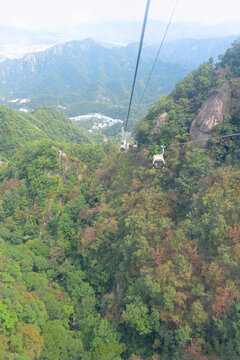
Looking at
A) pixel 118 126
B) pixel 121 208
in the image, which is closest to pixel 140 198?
pixel 121 208

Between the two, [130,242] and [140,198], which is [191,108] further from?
[130,242]

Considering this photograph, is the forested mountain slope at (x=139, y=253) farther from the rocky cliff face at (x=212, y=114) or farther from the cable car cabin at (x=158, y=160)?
the cable car cabin at (x=158, y=160)

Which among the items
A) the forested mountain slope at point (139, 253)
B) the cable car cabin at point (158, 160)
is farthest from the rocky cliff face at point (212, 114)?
the cable car cabin at point (158, 160)

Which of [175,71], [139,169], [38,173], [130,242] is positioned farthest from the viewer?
[175,71]

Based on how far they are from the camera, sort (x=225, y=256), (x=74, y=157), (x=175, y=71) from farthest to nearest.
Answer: (x=175, y=71) < (x=74, y=157) < (x=225, y=256)

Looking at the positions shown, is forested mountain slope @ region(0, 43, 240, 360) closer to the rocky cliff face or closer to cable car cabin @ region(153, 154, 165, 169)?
the rocky cliff face

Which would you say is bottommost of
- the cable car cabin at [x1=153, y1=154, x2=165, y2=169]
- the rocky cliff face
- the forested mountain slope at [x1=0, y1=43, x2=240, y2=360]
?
the forested mountain slope at [x1=0, y1=43, x2=240, y2=360]

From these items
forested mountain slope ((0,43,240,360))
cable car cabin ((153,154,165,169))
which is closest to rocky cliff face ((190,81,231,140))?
forested mountain slope ((0,43,240,360))
